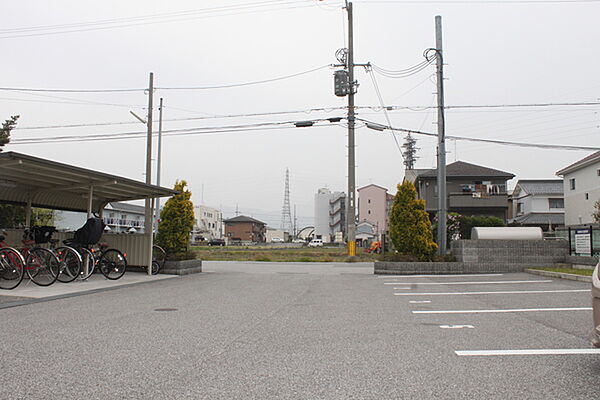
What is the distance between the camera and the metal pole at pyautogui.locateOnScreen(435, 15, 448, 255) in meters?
14.8

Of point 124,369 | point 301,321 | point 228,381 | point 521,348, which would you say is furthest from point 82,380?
point 521,348

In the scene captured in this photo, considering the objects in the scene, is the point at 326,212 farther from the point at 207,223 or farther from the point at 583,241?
the point at 583,241

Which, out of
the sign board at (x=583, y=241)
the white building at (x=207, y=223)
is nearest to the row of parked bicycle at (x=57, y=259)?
the sign board at (x=583, y=241)

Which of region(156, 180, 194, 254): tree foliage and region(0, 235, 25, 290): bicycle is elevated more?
region(156, 180, 194, 254): tree foliage

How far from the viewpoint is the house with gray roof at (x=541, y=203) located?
1446 inches

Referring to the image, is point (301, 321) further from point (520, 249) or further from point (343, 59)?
point (343, 59)

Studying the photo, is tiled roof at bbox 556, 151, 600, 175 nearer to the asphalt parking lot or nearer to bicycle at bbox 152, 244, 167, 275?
the asphalt parking lot

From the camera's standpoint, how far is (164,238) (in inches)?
550

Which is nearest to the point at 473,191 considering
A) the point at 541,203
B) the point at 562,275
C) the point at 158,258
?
the point at 541,203

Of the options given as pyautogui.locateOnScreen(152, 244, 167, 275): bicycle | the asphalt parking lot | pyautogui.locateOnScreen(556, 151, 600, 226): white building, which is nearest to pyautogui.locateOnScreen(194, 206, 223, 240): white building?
pyautogui.locateOnScreen(556, 151, 600, 226): white building

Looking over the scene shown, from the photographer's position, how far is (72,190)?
1300 cm

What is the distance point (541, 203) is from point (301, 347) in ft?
129

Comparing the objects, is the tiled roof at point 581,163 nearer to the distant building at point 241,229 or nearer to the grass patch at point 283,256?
the grass patch at point 283,256

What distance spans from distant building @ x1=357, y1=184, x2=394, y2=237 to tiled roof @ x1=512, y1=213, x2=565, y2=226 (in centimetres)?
2966
